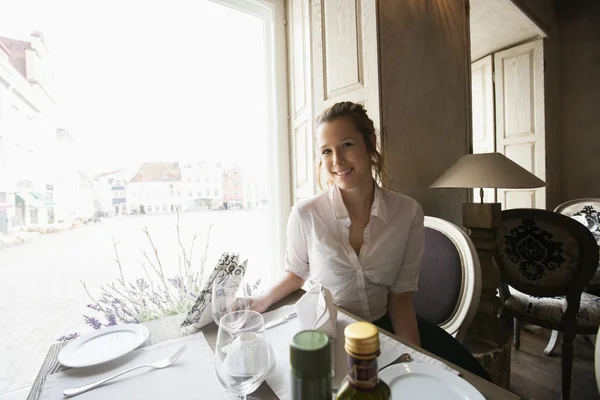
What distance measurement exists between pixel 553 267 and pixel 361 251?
123cm

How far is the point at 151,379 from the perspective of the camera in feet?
1.84

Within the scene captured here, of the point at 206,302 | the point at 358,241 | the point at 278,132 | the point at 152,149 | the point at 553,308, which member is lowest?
the point at 553,308

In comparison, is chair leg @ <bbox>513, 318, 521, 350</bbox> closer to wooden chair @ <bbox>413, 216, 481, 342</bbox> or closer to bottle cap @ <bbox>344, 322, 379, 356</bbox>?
wooden chair @ <bbox>413, 216, 481, 342</bbox>

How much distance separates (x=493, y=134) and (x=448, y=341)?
343cm

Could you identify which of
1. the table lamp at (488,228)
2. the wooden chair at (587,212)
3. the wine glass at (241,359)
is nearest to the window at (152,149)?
the table lamp at (488,228)

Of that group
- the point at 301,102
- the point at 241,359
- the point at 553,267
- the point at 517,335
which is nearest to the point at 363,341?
the point at 241,359

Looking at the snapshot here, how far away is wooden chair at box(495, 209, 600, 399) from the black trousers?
3.14 ft

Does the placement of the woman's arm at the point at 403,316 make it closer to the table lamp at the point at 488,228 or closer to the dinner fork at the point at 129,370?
the table lamp at the point at 488,228

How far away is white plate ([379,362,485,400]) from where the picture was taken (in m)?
0.47

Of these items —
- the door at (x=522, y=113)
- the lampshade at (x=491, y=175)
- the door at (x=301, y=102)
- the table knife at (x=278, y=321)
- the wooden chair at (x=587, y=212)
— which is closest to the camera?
the table knife at (x=278, y=321)

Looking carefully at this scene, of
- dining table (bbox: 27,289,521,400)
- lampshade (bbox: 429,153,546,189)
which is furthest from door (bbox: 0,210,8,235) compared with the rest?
lampshade (bbox: 429,153,546,189)

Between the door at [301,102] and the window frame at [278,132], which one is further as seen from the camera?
the window frame at [278,132]

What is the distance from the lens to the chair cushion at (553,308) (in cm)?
158

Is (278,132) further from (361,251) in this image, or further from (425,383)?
(425,383)
